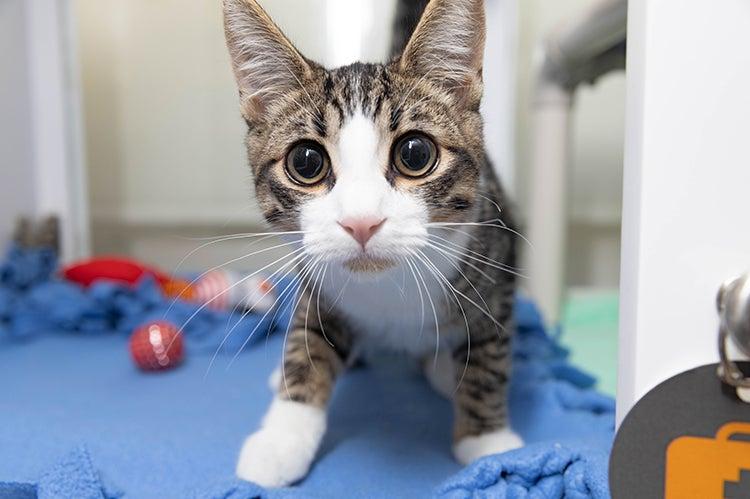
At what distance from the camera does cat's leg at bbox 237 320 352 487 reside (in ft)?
2.08

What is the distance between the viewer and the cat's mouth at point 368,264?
0.55 meters

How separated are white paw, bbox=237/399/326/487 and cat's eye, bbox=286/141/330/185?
0.29 metres

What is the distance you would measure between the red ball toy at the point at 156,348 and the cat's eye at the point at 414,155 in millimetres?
633

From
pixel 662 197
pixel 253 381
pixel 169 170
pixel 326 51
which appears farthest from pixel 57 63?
pixel 662 197

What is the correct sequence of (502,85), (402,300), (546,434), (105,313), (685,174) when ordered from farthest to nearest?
(502,85) → (105,313) → (546,434) → (402,300) → (685,174)

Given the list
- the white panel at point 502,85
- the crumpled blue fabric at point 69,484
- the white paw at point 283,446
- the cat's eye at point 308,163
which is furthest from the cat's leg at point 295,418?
the white panel at point 502,85

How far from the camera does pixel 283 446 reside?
649 millimetres

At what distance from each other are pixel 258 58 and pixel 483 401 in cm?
50

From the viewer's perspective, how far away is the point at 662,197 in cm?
45

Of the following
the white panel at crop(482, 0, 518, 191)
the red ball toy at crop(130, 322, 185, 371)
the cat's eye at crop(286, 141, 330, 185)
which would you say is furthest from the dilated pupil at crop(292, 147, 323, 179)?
the white panel at crop(482, 0, 518, 191)

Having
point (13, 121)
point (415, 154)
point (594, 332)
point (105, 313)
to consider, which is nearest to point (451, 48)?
point (415, 154)

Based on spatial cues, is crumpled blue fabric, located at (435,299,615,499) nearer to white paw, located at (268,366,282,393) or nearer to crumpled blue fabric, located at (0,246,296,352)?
white paw, located at (268,366,282,393)

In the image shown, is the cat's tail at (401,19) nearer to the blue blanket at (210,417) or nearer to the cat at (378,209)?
the cat at (378,209)

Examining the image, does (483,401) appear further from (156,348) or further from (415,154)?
(156,348)
